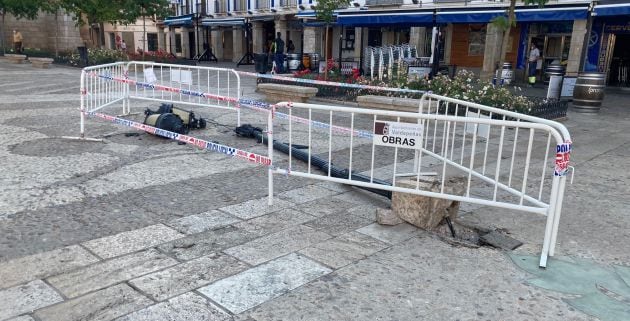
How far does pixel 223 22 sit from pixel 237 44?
3723mm

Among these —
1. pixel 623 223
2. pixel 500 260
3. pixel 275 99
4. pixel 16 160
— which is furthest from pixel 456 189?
pixel 275 99

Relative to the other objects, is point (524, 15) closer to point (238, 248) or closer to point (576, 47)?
point (576, 47)

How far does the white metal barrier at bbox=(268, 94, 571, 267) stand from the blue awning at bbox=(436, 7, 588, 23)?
9026mm

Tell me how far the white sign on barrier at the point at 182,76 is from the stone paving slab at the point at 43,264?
6.43m

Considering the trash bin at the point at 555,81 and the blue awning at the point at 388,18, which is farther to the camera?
the blue awning at the point at 388,18

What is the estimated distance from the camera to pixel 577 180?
6.60m

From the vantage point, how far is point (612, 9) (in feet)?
54.0

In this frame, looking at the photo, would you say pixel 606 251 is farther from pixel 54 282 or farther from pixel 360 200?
pixel 54 282

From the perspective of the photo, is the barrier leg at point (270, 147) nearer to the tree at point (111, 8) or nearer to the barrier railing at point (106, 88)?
the barrier railing at point (106, 88)

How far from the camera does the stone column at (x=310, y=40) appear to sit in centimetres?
2966

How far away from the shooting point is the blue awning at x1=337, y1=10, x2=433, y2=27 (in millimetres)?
19234

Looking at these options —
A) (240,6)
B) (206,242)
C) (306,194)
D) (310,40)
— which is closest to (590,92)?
(306,194)

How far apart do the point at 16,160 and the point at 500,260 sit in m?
6.27

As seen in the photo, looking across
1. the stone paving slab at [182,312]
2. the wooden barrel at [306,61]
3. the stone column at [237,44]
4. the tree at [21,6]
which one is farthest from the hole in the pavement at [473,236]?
the stone column at [237,44]
